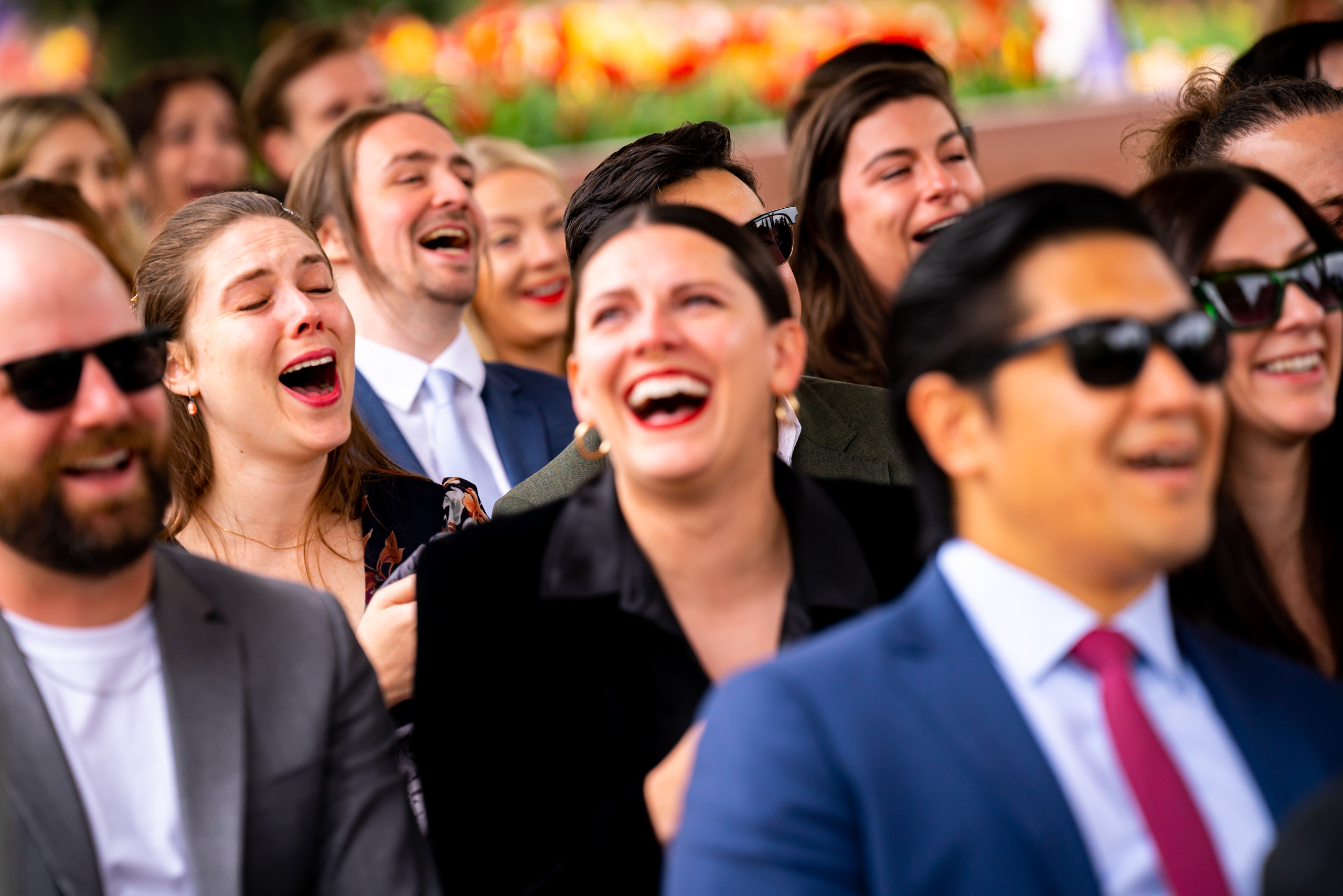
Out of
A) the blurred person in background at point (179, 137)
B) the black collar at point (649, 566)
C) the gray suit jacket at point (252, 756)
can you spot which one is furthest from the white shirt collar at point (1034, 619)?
the blurred person in background at point (179, 137)

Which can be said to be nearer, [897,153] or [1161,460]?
[1161,460]

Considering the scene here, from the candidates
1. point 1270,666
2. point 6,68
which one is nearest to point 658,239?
point 1270,666

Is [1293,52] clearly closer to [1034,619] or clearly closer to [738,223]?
[738,223]

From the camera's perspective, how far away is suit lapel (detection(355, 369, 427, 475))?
380cm

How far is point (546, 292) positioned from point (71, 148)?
2200 millimetres

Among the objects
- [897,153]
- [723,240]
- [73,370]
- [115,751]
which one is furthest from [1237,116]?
[115,751]

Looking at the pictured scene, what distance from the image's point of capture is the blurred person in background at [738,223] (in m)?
3.00

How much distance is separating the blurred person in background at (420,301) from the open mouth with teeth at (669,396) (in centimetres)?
176

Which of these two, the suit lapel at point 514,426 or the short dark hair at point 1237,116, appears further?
the suit lapel at point 514,426

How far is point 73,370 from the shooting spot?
1.94m

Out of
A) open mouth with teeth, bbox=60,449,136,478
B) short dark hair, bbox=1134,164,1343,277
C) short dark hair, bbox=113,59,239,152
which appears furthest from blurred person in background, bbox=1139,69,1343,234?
short dark hair, bbox=113,59,239,152

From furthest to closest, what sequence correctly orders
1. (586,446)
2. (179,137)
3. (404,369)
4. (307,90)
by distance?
1. (179,137)
2. (307,90)
3. (404,369)
4. (586,446)

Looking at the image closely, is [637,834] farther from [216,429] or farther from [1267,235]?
[216,429]

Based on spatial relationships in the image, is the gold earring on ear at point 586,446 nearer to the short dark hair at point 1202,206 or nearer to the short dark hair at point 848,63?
the short dark hair at point 1202,206
